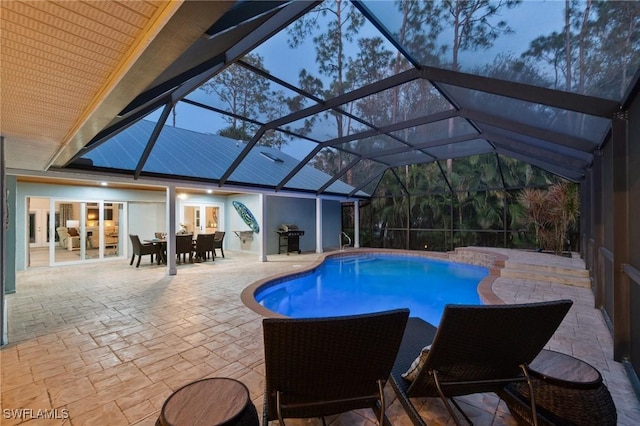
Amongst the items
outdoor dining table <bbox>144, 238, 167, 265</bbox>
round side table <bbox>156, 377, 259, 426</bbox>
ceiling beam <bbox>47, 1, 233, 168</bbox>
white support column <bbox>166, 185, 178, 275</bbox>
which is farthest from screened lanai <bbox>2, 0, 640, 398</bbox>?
outdoor dining table <bbox>144, 238, 167, 265</bbox>

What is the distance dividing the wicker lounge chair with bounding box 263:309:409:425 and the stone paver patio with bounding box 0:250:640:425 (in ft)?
2.09

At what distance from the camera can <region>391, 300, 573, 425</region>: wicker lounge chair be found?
1.64 m

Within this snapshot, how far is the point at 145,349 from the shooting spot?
3.35 m

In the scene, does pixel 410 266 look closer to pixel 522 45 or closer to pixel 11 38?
pixel 522 45

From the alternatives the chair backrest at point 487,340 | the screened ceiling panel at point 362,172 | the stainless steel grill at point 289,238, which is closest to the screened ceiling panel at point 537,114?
the chair backrest at point 487,340

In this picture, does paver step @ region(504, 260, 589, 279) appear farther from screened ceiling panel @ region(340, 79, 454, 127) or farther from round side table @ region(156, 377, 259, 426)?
round side table @ region(156, 377, 259, 426)

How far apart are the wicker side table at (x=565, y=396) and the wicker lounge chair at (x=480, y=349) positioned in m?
0.09

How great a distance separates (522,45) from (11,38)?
461 centimetres

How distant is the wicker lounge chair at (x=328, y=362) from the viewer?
1.42m

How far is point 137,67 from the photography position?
1.96 m

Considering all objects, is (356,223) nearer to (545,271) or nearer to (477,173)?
(477,173)

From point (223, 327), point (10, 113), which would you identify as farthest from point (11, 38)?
point (223, 327)

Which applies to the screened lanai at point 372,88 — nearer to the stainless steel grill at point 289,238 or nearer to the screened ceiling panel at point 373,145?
the screened ceiling panel at point 373,145

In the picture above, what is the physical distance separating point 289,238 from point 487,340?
11212 millimetres
